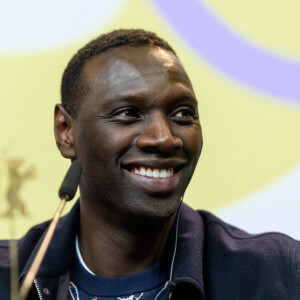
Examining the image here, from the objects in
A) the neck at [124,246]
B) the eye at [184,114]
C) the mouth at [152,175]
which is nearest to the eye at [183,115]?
the eye at [184,114]

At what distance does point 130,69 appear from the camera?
1.50m

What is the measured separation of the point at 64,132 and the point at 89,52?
23 cm

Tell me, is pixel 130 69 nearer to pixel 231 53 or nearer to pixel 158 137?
pixel 158 137

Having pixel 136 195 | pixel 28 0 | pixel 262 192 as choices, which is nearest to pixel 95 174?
pixel 136 195

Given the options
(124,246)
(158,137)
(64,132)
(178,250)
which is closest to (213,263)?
(178,250)

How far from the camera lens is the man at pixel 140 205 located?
1436 mm

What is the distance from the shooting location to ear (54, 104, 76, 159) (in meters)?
1.60

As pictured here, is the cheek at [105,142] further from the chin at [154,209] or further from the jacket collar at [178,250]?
the jacket collar at [178,250]

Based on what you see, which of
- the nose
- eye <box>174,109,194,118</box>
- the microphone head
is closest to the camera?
the microphone head

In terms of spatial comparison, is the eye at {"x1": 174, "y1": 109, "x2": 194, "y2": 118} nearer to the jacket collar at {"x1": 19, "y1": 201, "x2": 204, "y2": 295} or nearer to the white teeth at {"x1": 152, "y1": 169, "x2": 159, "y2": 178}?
the white teeth at {"x1": 152, "y1": 169, "x2": 159, "y2": 178}

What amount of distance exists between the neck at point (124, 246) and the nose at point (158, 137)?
20 cm

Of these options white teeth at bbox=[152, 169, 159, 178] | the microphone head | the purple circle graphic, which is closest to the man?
white teeth at bbox=[152, 169, 159, 178]

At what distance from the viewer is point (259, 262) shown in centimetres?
149

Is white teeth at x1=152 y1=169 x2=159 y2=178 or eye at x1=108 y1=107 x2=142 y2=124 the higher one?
eye at x1=108 y1=107 x2=142 y2=124
